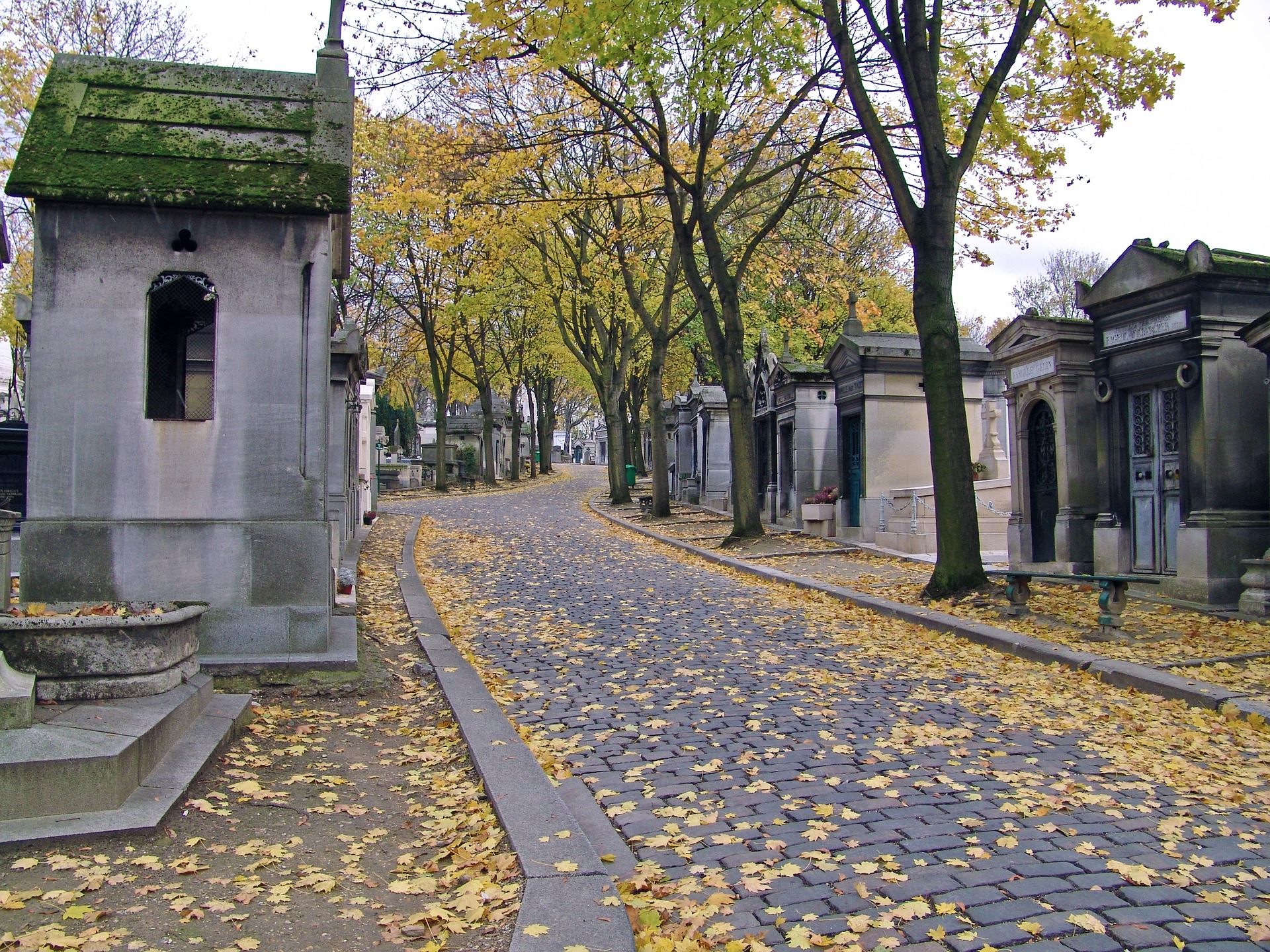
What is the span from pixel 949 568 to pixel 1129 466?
266 centimetres

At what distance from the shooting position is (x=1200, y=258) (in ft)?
31.8

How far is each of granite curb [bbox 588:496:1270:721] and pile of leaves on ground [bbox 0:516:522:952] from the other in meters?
4.70

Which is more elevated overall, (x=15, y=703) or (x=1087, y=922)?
(x=15, y=703)

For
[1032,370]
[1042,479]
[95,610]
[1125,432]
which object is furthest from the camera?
[1042,479]

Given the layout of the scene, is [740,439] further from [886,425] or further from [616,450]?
[616,450]

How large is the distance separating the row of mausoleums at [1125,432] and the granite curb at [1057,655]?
2497 millimetres

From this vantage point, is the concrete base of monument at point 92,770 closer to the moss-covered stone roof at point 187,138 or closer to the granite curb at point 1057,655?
the moss-covered stone roof at point 187,138

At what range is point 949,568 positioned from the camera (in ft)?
34.8

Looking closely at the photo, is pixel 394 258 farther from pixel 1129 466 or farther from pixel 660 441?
pixel 1129 466

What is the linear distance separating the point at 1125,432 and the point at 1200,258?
7.63 ft


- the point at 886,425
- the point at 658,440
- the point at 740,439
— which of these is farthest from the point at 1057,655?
the point at 658,440

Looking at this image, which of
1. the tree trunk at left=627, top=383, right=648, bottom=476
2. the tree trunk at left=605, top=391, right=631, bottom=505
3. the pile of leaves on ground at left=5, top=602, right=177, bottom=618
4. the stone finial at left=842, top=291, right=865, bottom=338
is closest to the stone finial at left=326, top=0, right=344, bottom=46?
the pile of leaves on ground at left=5, top=602, right=177, bottom=618

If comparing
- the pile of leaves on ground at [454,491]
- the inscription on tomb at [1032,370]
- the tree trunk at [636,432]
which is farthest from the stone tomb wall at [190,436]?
the tree trunk at [636,432]

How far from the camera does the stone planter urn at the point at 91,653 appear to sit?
4488 millimetres
